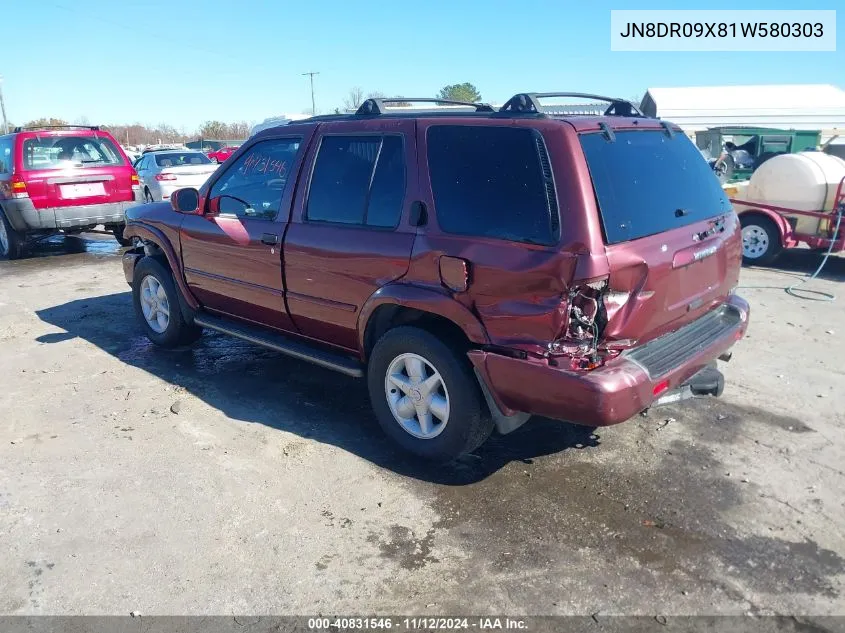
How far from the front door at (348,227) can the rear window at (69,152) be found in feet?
25.2

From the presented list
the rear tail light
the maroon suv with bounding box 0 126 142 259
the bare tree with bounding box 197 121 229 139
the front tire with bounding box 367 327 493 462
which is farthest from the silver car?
the bare tree with bounding box 197 121 229 139

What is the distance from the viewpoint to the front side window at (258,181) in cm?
455

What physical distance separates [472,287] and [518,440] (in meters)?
1.25

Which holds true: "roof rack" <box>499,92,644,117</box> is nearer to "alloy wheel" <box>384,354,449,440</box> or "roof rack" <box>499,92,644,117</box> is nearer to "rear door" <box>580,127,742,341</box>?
"rear door" <box>580,127,742,341</box>

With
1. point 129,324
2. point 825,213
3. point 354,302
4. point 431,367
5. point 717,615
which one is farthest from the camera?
point 825,213

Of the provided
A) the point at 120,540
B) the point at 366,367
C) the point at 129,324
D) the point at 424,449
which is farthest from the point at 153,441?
the point at 129,324

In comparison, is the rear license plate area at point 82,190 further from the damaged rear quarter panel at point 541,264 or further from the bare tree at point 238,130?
the bare tree at point 238,130

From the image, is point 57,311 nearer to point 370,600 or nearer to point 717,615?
point 370,600

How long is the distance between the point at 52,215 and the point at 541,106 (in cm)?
898

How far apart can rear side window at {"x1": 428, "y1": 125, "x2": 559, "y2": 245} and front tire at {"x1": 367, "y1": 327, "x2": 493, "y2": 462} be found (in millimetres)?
688

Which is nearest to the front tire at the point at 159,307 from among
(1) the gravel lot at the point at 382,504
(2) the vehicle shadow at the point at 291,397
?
(2) the vehicle shadow at the point at 291,397

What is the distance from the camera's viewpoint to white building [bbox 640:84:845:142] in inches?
945

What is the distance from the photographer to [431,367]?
369cm

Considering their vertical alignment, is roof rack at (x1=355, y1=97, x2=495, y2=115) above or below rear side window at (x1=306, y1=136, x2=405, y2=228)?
above
